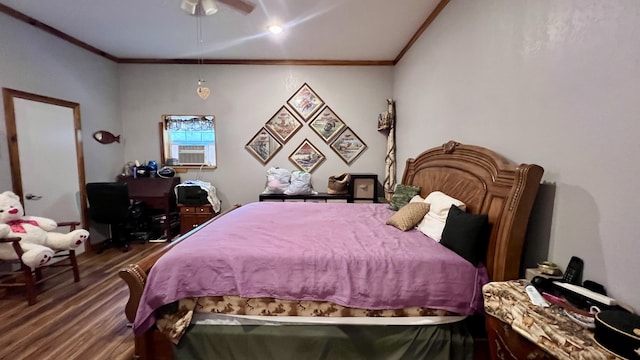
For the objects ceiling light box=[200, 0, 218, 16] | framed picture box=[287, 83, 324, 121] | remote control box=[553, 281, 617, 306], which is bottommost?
remote control box=[553, 281, 617, 306]

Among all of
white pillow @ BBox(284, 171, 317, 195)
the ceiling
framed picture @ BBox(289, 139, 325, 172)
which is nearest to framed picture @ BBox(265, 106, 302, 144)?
framed picture @ BBox(289, 139, 325, 172)

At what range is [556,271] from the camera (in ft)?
4.28

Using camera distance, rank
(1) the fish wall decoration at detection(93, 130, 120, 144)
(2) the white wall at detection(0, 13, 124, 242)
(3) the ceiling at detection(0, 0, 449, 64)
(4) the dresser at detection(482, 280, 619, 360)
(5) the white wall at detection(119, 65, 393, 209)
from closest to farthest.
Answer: (4) the dresser at detection(482, 280, 619, 360) → (3) the ceiling at detection(0, 0, 449, 64) → (2) the white wall at detection(0, 13, 124, 242) → (1) the fish wall decoration at detection(93, 130, 120, 144) → (5) the white wall at detection(119, 65, 393, 209)

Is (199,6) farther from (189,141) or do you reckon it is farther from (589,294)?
(589,294)

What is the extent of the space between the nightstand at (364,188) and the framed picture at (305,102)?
133 cm

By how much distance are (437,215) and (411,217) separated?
0.20 m

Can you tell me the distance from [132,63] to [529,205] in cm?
551

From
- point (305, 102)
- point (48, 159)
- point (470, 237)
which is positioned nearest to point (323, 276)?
point (470, 237)

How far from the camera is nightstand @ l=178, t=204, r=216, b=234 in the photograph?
4.17 meters

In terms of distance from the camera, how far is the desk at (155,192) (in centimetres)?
408

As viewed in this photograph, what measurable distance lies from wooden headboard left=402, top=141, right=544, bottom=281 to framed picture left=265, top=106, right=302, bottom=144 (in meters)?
2.70

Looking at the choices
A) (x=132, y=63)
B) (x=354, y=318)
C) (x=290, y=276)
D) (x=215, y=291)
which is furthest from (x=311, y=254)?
(x=132, y=63)

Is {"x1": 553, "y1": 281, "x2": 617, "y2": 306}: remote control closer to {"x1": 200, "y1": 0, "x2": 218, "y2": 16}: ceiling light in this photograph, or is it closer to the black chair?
{"x1": 200, "y1": 0, "x2": 218, "y2": 16}: ceiling light

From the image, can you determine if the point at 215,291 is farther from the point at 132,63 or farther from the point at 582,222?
the point at 132,63
